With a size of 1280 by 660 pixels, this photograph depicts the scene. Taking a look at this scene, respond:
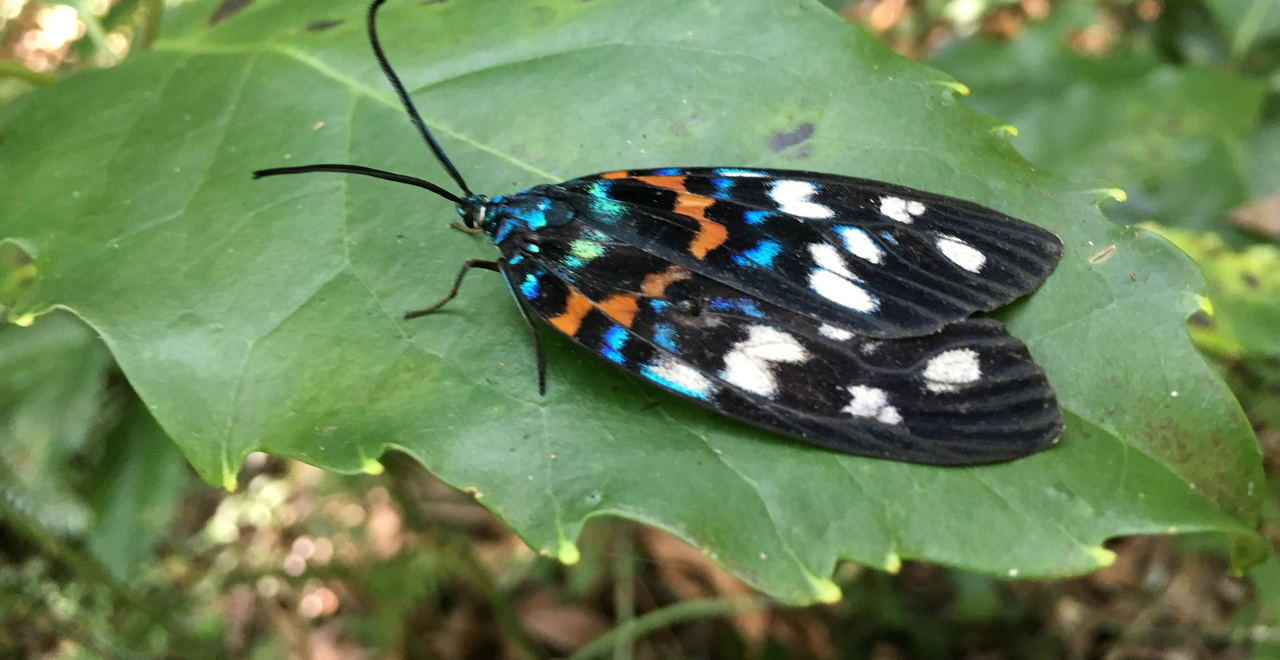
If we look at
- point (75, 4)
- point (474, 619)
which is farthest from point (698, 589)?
point (75, 4)

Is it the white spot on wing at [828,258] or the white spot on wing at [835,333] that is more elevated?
the white spot on wing at [828,258]

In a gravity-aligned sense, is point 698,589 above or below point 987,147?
below

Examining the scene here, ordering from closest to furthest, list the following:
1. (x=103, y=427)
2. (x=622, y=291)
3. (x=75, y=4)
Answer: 1. (x=622, y=291)
2. (x=75, y=4)
3. (x=103, y=427)

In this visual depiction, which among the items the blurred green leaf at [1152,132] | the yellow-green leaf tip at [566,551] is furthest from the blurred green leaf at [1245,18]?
the yellow-green leaf tip at [566,551]

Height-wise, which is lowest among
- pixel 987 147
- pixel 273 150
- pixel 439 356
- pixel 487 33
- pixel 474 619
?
pixel 474 619

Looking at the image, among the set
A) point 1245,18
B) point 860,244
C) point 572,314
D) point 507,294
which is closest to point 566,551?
point 572,314

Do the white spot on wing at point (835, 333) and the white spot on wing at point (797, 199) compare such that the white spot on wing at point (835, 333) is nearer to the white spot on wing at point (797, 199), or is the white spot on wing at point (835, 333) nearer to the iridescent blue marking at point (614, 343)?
the white spot on wing at point (797, 199)

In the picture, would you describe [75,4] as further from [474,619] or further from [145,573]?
[474,619]

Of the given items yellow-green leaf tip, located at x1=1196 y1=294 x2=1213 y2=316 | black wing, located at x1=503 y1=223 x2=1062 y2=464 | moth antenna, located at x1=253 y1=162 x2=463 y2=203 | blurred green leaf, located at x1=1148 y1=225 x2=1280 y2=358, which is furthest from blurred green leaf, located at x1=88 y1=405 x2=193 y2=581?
blurred green leaf, located at x1=1148 y1=225 x2=1280 y2=358

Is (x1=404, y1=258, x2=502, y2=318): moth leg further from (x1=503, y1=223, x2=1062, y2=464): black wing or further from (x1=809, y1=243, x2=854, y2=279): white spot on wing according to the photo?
(x1=809, y1=243, x2=854, y2=279): white spot on wing
